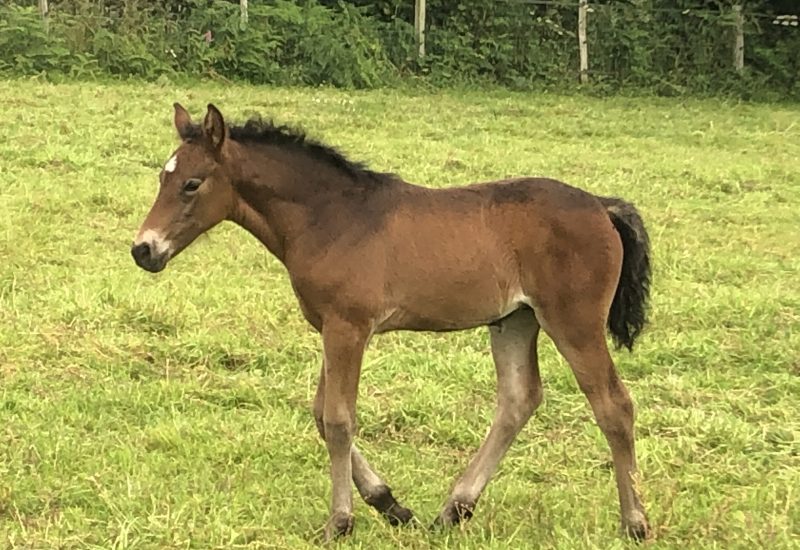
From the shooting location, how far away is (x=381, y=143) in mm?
12008

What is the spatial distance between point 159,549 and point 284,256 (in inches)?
41.0

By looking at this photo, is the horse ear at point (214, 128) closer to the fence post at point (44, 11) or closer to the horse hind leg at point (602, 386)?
the horse hind leg at point (602, 386)

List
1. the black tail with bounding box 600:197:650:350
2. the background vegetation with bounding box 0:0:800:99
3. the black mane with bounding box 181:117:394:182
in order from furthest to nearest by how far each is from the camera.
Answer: the background vegetation with bounding box 0:0:800:99
the black tail with bounding box 600:197:650:350
the black mane with bounding box 181:117:394:182

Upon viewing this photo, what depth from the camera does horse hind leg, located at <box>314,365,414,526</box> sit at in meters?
4.07

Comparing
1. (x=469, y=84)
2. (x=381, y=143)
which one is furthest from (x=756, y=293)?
(x=469, y=84)

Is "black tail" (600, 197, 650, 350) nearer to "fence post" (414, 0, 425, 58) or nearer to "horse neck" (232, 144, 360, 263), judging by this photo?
"horse neck" (232, 144, 360, 263)

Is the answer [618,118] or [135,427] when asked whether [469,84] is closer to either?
[618,118]

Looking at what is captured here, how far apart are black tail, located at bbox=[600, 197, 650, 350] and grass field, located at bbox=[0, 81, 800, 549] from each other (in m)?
0.62

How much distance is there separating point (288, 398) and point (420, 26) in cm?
1368

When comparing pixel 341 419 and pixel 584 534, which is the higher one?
pixel 341 419

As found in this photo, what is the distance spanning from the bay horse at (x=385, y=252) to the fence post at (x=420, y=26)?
14405mm

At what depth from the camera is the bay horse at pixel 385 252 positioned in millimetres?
3863

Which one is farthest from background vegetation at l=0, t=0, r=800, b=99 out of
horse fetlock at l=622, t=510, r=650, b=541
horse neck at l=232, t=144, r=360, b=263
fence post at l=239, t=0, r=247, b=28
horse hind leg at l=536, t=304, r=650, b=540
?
horse fetlock at l=622, t=510, r=650, b=541

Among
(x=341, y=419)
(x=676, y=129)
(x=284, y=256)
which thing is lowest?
(x=676, y=129)
